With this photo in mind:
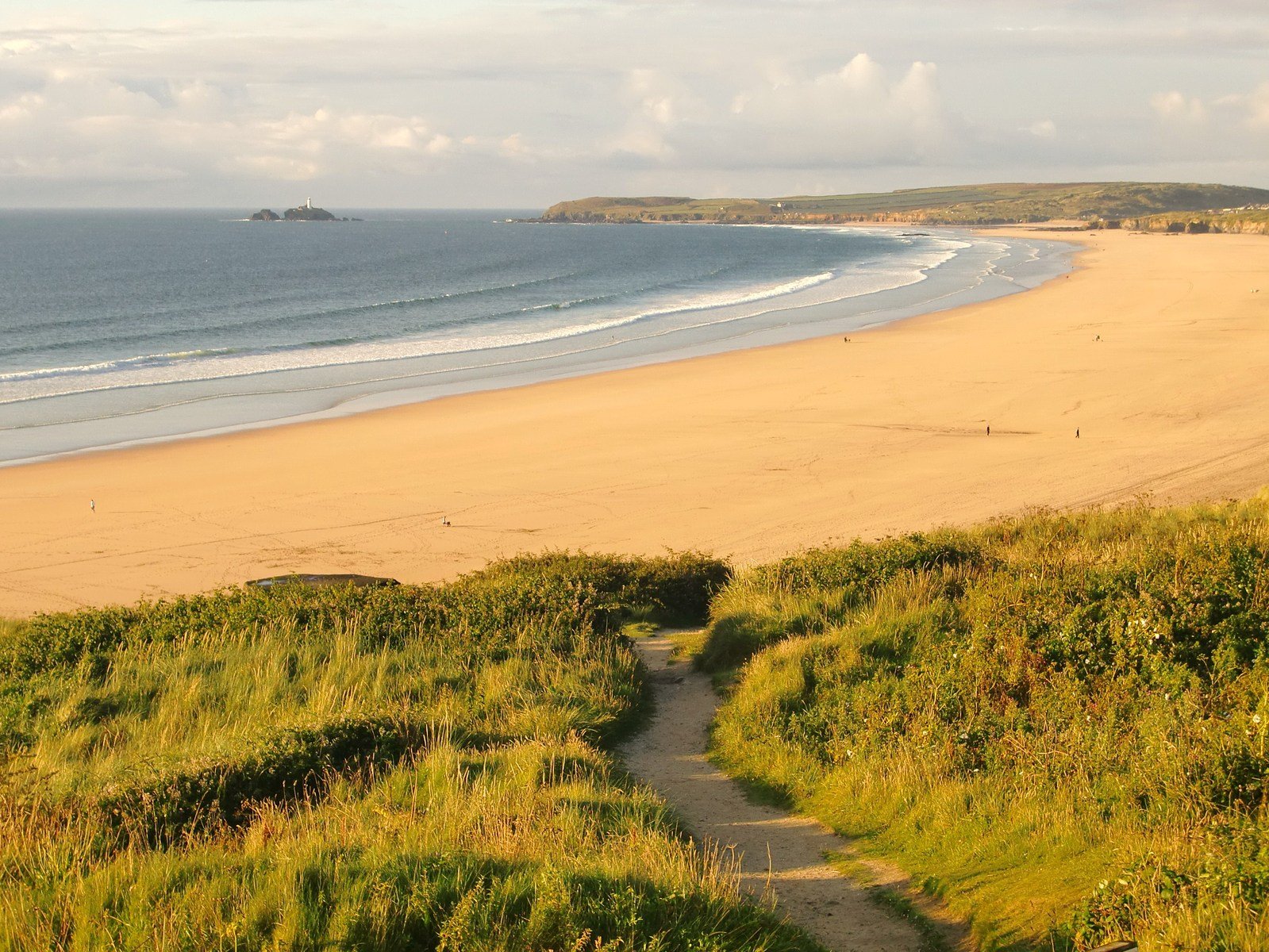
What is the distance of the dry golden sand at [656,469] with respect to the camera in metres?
17.5

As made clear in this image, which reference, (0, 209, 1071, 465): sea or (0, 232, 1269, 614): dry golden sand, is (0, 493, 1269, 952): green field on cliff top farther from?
(0, 209, 1071, 465): sea

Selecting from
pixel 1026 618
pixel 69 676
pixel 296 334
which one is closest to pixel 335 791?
pixel 69 676

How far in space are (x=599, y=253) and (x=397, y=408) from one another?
8662cm

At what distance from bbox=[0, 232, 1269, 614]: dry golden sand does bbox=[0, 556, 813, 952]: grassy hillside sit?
5.93 m

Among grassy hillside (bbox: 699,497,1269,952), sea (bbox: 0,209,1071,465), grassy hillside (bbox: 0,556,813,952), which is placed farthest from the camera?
sea (bbox: 0,209,1071,465)

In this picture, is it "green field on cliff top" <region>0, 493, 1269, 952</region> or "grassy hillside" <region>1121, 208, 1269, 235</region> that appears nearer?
"green field on cliff top" <region>0, 493, 1269, 952</region>

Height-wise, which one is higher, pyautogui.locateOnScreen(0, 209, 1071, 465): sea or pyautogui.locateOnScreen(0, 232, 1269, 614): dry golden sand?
pyautogui.locateOnScreen(0, 209, 1071, 465): sea

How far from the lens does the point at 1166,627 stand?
7.43 meters

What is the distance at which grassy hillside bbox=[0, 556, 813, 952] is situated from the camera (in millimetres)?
4371

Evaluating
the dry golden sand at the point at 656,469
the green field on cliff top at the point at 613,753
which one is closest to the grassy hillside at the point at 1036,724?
the green field on cliff top at the point at 613,753

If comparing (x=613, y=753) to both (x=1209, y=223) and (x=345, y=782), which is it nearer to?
(x=345, y=782)

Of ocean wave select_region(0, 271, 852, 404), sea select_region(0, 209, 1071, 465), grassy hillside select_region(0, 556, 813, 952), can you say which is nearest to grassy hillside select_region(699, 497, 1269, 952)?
grassy hillside select_region(0, 556, 813, 952)

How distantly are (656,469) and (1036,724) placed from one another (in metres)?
15.4

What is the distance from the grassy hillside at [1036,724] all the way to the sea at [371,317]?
70.5 ft
